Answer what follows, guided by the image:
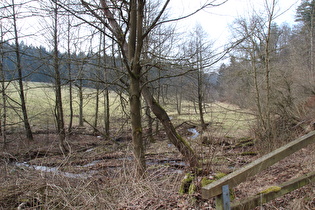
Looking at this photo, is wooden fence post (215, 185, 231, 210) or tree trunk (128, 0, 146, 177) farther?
tree trunk (128, 0, 146, 177)

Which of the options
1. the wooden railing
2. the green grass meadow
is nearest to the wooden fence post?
the wooden railing

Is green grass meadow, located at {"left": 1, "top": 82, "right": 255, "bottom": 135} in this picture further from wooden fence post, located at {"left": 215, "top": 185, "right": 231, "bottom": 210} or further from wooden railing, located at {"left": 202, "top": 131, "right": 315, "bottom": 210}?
wooden fence post, located at {"left": 215, "top": 185, "right": 231, "bottom": 210}

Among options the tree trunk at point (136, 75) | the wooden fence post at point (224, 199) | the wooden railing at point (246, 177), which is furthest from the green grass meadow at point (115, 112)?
the wooden fence post at point (224, 199)

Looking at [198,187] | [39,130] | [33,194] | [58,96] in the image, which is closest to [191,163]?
[198,187]

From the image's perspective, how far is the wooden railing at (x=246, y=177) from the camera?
2.52 m

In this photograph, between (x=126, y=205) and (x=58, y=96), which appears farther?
(x=58, y=96)

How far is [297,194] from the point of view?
12.4 feet

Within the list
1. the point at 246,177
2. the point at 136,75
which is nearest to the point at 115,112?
the point at 136,75

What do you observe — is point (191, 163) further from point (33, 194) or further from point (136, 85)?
point (33, 194)

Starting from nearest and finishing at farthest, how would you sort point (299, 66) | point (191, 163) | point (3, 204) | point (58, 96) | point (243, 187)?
1. point (3, 204)
2. point (243, 187)
3. point (191, 163)
4. point (58, 96)
5. point (299, 66)

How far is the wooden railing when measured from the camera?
2.52 m

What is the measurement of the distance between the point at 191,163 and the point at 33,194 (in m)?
3.10

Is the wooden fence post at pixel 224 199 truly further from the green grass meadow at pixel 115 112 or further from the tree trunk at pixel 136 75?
the tree trunk at pixel 136 75

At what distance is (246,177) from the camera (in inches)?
106
